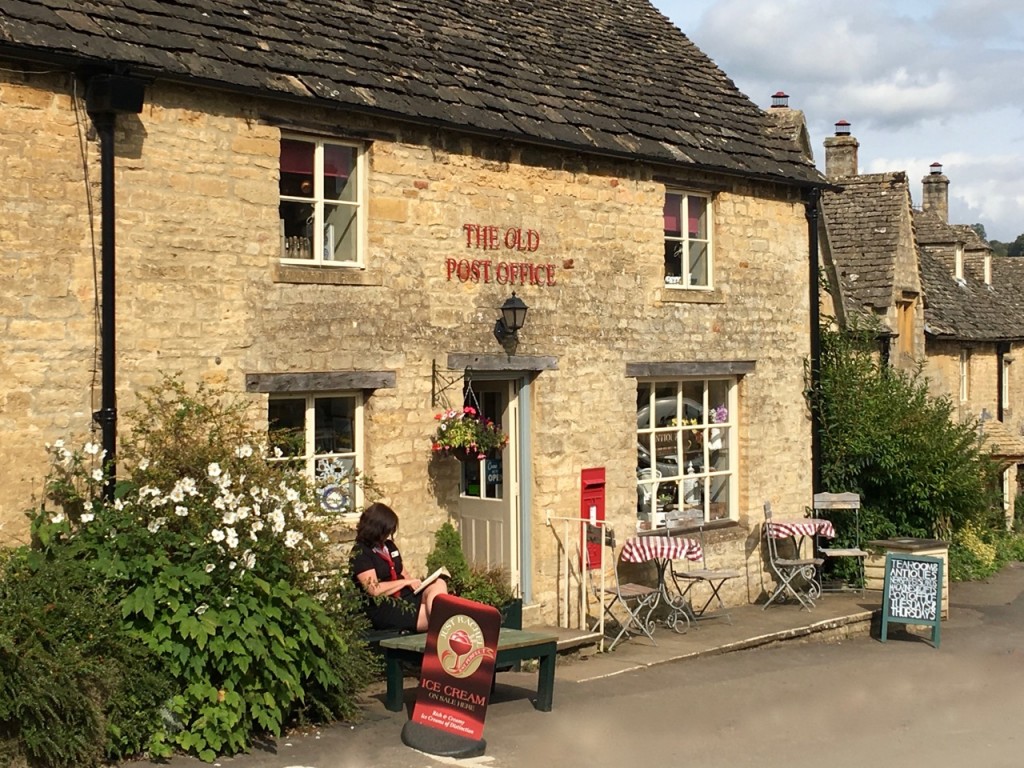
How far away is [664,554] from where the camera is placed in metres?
12.5

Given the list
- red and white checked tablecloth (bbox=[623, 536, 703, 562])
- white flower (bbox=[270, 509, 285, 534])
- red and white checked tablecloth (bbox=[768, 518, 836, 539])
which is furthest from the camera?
red and white checked tablecloth (bbox=[768, 518, 836, 539])

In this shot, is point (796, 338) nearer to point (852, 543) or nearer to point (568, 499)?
point (852, 543)

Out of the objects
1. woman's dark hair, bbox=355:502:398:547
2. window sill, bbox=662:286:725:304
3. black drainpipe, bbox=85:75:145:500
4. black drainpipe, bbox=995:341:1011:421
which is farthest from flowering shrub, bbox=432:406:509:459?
black drainpipe, bbox=995:341:1011:421

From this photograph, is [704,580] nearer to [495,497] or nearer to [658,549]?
[658,549]

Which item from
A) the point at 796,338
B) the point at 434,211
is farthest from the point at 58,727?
the point at 796,338

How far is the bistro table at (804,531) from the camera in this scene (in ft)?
48.4

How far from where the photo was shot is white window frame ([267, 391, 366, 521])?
10539 millimetres

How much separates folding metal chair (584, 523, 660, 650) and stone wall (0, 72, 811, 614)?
40 centimetres

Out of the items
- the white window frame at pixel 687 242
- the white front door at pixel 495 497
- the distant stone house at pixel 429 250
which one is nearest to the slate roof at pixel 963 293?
the distant stone house at pixel 429 250

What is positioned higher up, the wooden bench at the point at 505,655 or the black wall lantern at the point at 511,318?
the black wall lantern at the point at 511,318

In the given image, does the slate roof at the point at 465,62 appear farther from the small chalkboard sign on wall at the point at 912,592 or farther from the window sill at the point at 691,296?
the small chalkboard sign on wall at the point at 912,592

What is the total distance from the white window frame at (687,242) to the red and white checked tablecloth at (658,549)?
291 cm

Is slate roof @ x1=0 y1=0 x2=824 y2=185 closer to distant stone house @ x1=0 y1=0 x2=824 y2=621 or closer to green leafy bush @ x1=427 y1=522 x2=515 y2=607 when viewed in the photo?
distant stone house @ x1=0 y1=0 x2=824 y2=621

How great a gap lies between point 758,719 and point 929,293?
1881cm
